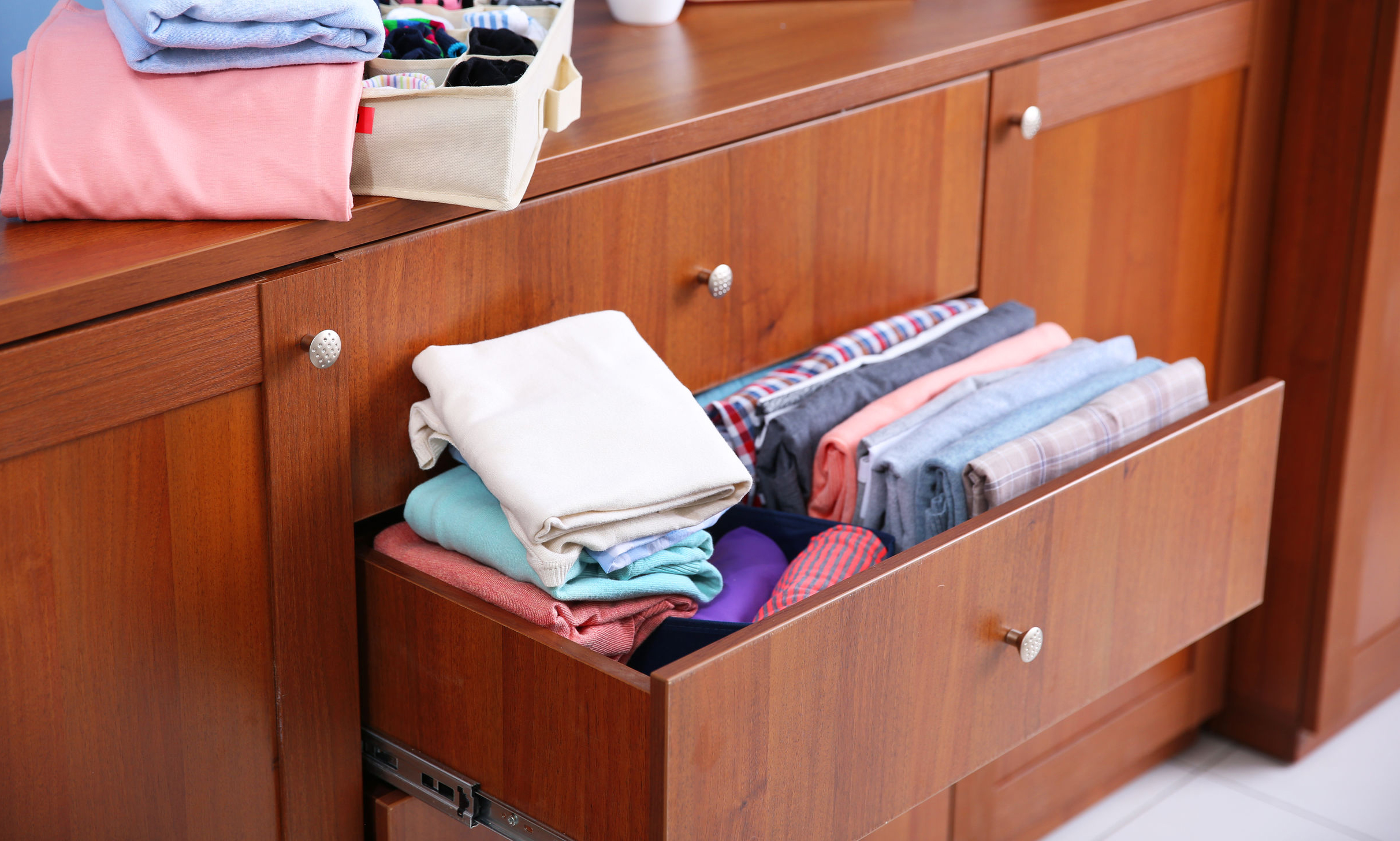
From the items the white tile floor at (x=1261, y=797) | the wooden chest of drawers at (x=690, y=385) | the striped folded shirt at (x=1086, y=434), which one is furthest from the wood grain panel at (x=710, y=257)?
the white tile floor at (x=1261, y=797)

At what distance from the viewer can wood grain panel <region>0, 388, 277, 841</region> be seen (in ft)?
2.55

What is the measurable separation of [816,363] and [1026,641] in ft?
1.04

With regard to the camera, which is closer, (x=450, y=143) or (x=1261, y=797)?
(x=450, y=143)

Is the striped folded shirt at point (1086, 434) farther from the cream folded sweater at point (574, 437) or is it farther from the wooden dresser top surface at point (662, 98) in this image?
the wooden dresser top surface at point (662, 98)

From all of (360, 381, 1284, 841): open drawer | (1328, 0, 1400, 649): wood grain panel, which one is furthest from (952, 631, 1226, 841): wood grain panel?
(360, 381, 1284, 841): open drawer

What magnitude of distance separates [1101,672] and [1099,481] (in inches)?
6.7

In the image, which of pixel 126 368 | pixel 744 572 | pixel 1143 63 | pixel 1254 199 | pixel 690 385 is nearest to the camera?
pixel 126 368

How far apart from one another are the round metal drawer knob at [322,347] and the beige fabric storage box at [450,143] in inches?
3.6

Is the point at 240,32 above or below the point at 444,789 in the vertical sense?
above

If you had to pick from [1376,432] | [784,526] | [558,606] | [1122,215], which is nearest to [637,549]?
[558,606]

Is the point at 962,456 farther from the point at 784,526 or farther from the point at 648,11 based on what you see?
the point at 648,11

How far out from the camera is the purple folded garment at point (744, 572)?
942 millimetres

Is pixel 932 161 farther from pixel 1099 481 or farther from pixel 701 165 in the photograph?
pixel 1099 481

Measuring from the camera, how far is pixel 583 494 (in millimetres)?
834
